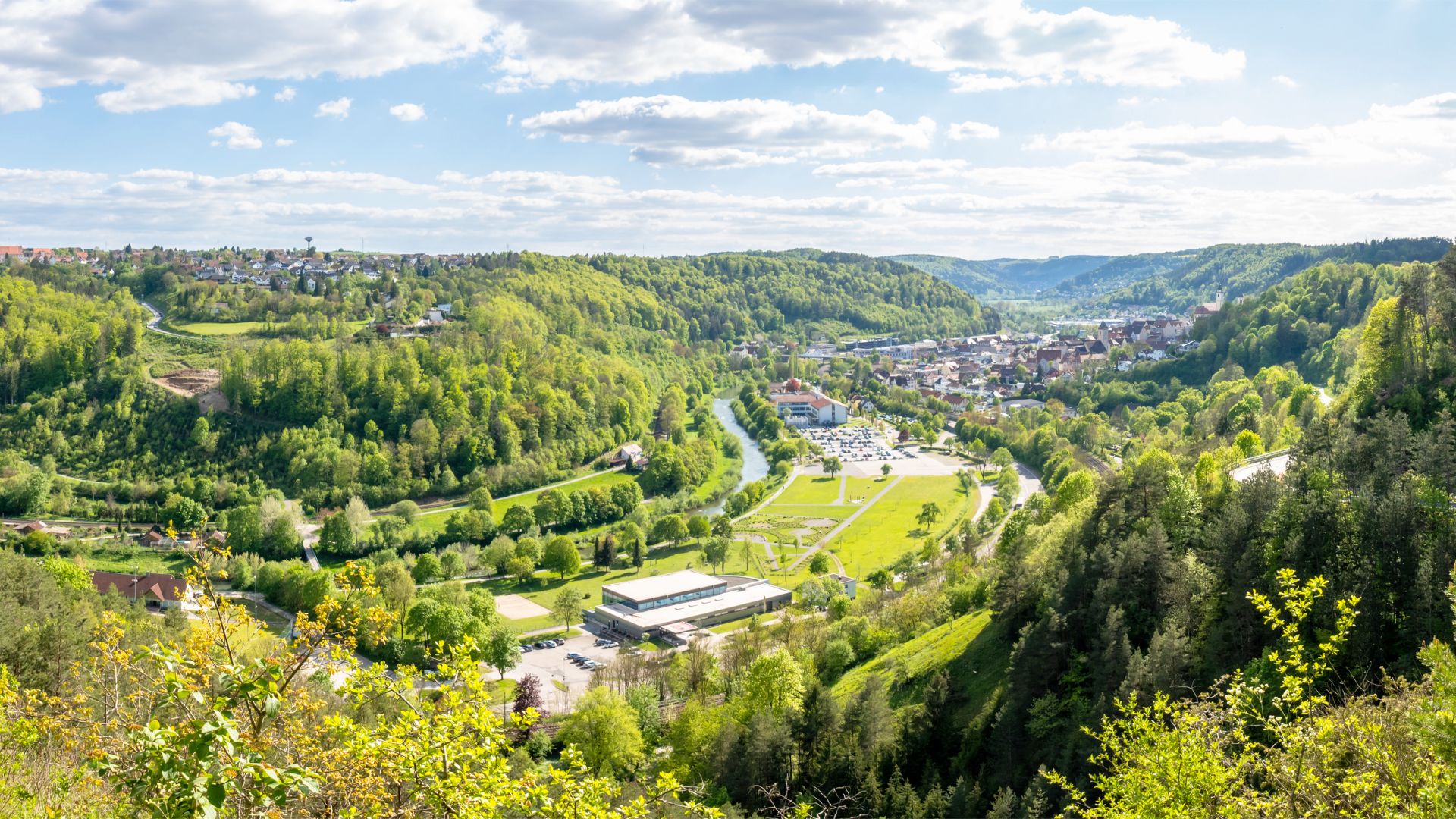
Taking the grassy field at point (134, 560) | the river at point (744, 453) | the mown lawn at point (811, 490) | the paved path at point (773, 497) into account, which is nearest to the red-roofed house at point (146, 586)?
the grassy field at point (134, 560)

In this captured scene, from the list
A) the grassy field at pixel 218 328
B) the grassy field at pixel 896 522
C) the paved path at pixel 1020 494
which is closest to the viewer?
the paved path at pixel 1020 494

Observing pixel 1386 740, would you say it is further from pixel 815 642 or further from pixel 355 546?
pixel 355 546

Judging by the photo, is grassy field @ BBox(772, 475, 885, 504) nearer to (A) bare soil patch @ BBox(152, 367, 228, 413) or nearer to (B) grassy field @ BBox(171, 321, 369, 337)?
(A) bare soil patch @ BBox(152, 367, 228, 413)

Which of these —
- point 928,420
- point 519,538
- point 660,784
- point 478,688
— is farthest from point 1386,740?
point 928,420

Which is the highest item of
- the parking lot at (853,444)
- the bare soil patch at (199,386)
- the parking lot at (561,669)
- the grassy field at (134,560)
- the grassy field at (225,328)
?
the grassy field at (225,328)

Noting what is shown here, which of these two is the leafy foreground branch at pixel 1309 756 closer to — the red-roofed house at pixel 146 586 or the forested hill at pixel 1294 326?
the red-roofed house at pixel 146 586

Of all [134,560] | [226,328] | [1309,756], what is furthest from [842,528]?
[226,328]
